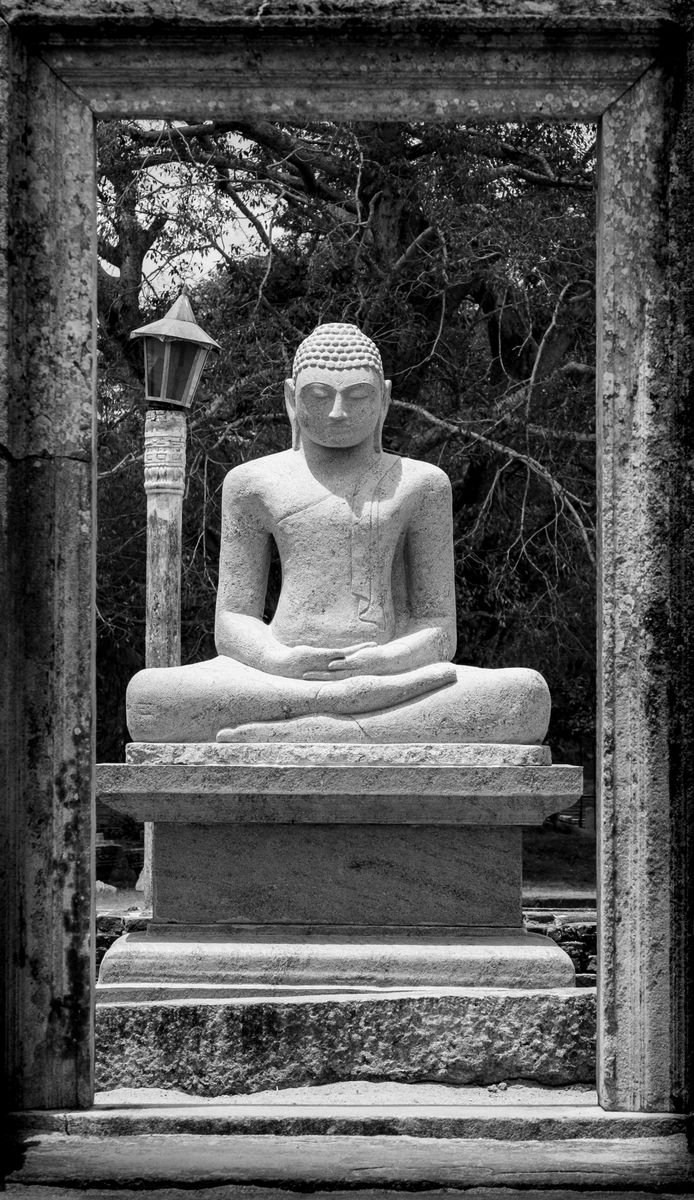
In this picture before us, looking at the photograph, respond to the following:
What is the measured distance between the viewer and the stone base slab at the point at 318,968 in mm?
4766

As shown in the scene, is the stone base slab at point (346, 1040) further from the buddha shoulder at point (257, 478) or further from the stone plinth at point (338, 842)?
the buddha shoulder at point (257, 478)

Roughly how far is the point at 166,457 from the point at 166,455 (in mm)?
11

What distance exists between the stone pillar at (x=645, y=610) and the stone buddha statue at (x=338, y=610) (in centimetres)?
225

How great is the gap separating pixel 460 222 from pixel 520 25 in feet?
25.5

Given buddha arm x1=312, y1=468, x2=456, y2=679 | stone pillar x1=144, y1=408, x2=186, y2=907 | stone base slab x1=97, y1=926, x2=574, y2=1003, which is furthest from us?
stone pillar x1=144, y1=408, x2=186, y2=907

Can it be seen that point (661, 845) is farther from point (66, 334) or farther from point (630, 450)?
point (66, 334)

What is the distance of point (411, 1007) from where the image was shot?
4.52 m

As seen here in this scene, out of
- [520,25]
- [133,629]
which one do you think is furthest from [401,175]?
[520,25]

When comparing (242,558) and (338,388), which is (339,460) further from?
(242,558)

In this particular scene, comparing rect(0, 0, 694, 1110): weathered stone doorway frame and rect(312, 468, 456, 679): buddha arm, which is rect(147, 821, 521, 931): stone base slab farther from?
rect(0, 0, 694, 1110): weathered stone doorway frame

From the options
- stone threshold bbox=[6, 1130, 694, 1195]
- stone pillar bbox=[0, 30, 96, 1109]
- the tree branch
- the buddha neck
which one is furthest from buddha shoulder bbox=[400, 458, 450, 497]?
the tree branch

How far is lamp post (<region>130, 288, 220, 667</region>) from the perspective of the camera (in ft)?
23.8

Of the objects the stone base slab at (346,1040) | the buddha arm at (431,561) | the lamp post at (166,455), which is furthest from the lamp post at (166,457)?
the stone base slab at (346,1040)

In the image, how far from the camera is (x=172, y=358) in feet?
23.7
